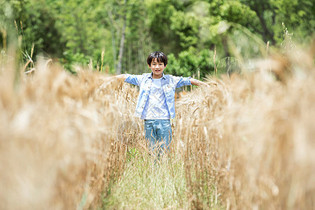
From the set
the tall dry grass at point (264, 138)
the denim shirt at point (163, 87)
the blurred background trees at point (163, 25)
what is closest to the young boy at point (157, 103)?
the denim shirt at point (163, 87)

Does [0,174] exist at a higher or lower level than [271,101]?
lower

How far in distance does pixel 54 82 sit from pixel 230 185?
44.2 inches

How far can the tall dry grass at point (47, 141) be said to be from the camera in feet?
3.98

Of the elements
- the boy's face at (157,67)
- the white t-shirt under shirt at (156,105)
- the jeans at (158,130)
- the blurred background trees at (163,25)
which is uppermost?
the blurred background trees at (163,25)

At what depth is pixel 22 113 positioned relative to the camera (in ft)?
4.04

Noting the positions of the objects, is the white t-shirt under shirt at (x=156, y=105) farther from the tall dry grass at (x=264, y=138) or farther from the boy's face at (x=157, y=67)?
the tall dry grass at (x=264, y=138)

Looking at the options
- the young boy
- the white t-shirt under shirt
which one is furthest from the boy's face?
the white t-shirt under shirt

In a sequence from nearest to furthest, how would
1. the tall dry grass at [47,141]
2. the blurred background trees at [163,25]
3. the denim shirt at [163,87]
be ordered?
1. the tall dry grass at [47,141]
2. the denim shirt at [163,87]
3. the blurred background trees at [163,25]

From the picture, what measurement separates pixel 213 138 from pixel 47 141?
1.00 m

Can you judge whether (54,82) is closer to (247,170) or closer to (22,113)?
(22,113)

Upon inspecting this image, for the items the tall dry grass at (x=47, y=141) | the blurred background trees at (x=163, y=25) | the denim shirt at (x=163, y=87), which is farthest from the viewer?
the blurred background trees at (x=163, y=25)

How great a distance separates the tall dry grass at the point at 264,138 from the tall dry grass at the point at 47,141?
0.69 meters

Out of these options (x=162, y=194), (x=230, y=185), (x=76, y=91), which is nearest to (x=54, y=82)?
(x=76, y=91)

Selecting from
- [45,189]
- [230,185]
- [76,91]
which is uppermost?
[76,91]
